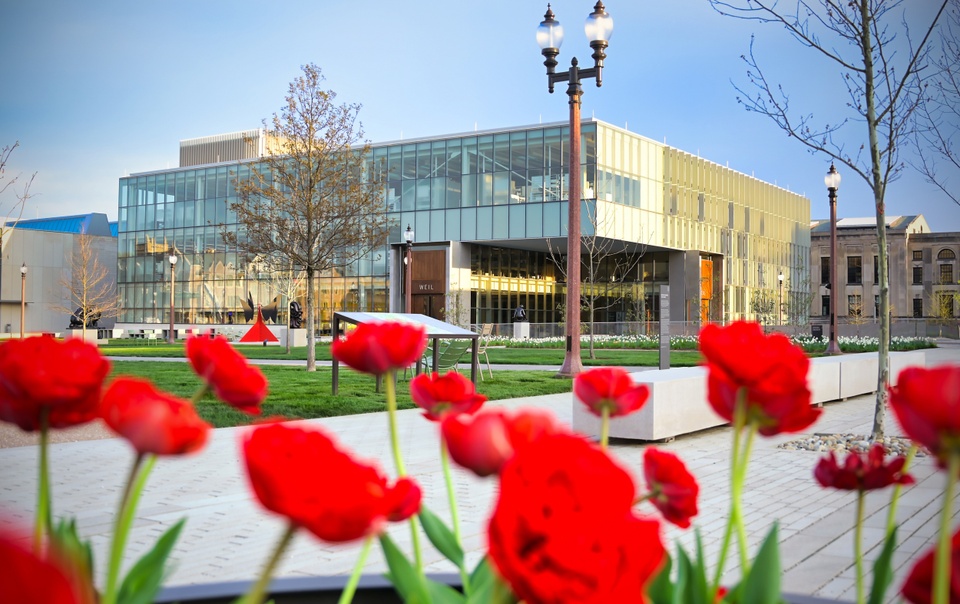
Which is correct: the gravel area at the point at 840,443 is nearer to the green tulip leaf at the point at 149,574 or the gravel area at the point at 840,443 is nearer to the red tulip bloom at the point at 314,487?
the green tulip leaf at the point at 149,574

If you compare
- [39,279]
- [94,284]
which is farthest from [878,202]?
[39,279]

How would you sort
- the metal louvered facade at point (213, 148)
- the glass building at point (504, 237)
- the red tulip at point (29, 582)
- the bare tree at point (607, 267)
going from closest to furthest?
1. the red tulip at point (29, 582)
2. the glass building at point (504, 237)
3. the bare tree at point (607, 267)
4. the metal louvered facade at point (213, 148)

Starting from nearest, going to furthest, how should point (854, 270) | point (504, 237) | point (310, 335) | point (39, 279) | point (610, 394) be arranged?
point (610, 394) < point (310, 335) < point (504, 237) < point (39, 279) < point (854, 270)

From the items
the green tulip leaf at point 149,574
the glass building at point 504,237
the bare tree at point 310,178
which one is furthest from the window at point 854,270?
the green tulip leaf at point 149,574

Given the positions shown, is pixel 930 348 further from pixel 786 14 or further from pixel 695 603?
pixel 695 603

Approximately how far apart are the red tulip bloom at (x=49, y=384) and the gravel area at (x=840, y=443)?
9456mm

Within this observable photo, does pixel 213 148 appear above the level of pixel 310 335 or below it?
above

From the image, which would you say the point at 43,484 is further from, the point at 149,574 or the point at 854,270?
the point at 854,270

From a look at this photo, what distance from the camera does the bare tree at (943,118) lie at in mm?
9516

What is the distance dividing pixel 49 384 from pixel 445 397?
649 mm

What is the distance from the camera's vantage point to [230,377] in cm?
92

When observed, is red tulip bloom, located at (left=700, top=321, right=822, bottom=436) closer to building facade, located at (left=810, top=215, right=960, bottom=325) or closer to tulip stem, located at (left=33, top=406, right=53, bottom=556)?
tulip stem, located at (left=33, top=406, right=53, bottom=556)

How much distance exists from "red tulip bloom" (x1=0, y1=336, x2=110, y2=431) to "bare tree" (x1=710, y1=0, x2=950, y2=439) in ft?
31.7

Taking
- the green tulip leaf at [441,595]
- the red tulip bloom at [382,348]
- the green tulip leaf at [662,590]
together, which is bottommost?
the green tulip leaf at [441,595]
